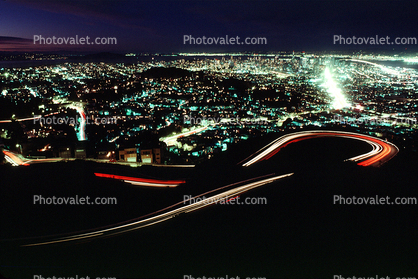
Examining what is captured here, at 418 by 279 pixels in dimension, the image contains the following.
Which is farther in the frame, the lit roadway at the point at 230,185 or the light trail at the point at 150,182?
the light trail at the point at 150,182

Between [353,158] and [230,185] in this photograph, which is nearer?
[230,185]

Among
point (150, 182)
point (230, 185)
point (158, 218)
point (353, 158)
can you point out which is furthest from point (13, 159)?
point (353, 158)

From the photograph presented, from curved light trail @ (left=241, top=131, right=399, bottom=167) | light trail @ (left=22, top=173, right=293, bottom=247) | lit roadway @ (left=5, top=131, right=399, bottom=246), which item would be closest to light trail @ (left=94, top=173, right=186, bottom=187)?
lit roadway @ (left=5, top=131, right=399, bottom=246)

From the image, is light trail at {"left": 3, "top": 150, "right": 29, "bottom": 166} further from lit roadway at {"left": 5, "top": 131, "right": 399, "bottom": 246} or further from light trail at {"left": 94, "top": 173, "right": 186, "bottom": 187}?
light trail at {"left": 94, "top": 173, "right": 186, "bottom": 187}

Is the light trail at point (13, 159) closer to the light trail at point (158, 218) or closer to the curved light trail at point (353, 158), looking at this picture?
the light trail at point (158, 218)

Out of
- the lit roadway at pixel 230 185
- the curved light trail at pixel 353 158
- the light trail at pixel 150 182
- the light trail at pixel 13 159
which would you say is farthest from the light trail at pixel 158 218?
the light trail at pixel 13 159

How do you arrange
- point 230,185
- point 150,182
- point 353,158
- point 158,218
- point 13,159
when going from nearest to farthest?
1. point 158,218
2. point 230,185
3. point 150,182
4. point 353,158
5. point 13,159

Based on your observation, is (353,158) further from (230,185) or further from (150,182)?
(150,182)

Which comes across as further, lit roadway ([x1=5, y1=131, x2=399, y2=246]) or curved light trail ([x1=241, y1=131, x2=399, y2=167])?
curved light trail ([x1=241, y1=131, x2=399, y2=167])

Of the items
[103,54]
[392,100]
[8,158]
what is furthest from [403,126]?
[103,54]
